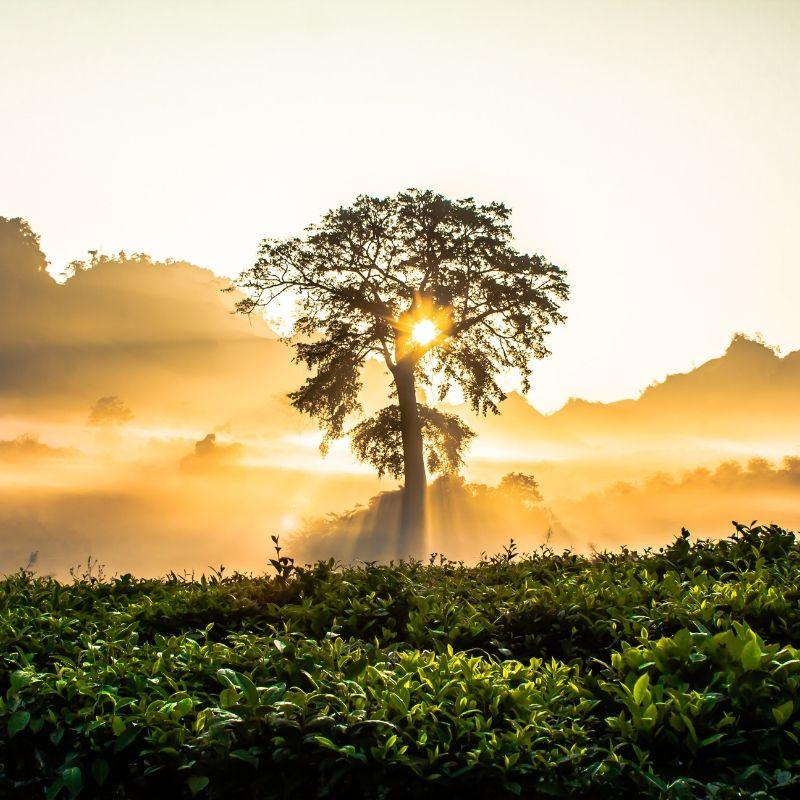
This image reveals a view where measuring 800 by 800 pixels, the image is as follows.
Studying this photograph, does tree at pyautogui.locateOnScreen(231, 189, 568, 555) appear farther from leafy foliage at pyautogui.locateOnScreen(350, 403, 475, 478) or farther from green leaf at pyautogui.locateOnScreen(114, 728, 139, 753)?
green leaf at pyautogui.locateOnScreen(114, 728, 139, 753)

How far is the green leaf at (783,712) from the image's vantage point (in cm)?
358

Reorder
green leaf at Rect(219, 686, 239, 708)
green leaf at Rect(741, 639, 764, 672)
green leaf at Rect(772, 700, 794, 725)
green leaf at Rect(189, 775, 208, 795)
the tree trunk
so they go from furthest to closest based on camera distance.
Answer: the tree trunk, green leaf at Rect(741, 639, 764, 672), green leaf at Rect(219, 686, 239, 708), green leaf at Rect(772, 700, 794, 725), green leaf at Rect(189, 775, 208, 795)

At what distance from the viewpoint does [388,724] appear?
3396 mm

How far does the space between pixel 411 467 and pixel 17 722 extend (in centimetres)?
2107

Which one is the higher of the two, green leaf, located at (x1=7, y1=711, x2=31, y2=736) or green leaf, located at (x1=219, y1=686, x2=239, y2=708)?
green leaf, located at (x1=219, y1=686, x2=239, y2=708)

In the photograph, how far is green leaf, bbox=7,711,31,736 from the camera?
3904mm

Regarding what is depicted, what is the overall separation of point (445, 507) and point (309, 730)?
2413 cm

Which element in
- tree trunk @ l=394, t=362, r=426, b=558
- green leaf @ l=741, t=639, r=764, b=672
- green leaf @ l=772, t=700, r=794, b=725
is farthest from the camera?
tree trunk @ l=394, t=362, r=426, b=558

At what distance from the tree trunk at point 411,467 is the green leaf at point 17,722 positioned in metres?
20.6

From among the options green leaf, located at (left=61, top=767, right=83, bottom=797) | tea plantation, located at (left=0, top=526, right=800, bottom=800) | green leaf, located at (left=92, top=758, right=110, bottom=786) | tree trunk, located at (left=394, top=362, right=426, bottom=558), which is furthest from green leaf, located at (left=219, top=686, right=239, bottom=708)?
tree trunk, located at (left=394, top=362, right=426, bottom=558)

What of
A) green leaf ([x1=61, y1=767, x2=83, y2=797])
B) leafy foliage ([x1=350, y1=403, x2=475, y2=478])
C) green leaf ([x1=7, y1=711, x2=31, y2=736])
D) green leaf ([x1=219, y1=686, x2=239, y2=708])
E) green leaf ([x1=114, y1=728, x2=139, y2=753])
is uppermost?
leafy foliage ([x1=350, y1=403, x2=475, y2=478])

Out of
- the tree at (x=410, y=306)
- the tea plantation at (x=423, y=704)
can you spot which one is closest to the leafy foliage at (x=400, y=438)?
the tree at (x=410, y=306)

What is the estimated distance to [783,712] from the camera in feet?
11.8

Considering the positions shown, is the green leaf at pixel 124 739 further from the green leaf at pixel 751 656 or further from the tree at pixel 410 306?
the tree at pixel 410 306
